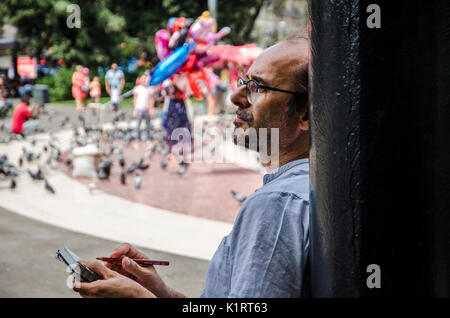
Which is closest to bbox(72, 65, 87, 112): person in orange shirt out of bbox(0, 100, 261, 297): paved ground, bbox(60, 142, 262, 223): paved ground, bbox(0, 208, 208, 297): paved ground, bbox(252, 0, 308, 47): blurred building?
bbox(252, 0, 308, 47): blurred building

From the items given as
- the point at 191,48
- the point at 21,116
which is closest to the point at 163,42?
the point at 191,48

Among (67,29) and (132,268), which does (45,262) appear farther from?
(67,29)

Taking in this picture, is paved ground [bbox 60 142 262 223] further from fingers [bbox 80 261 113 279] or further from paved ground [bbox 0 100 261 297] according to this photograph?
fingers [bbox 80 261 113 279]

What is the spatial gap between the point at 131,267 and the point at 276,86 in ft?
2.15

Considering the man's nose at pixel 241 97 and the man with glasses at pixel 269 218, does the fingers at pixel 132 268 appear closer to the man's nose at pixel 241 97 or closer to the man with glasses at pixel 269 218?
the man with glasses at pixel 269 218

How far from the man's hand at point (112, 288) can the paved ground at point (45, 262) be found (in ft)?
15.2

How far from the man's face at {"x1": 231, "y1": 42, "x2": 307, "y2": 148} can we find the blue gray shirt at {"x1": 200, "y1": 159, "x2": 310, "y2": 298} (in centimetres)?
35

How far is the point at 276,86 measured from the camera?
5.88 ft

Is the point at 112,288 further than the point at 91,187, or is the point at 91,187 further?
the point at 91,187

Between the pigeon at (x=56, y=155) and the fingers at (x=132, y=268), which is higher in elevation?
the fingers at (x=132, y=268)

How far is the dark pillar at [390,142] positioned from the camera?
42.8 inches

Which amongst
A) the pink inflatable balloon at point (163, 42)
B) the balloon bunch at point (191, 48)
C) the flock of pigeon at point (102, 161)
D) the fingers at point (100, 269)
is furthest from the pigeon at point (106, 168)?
the fingers at point (100, 269)
